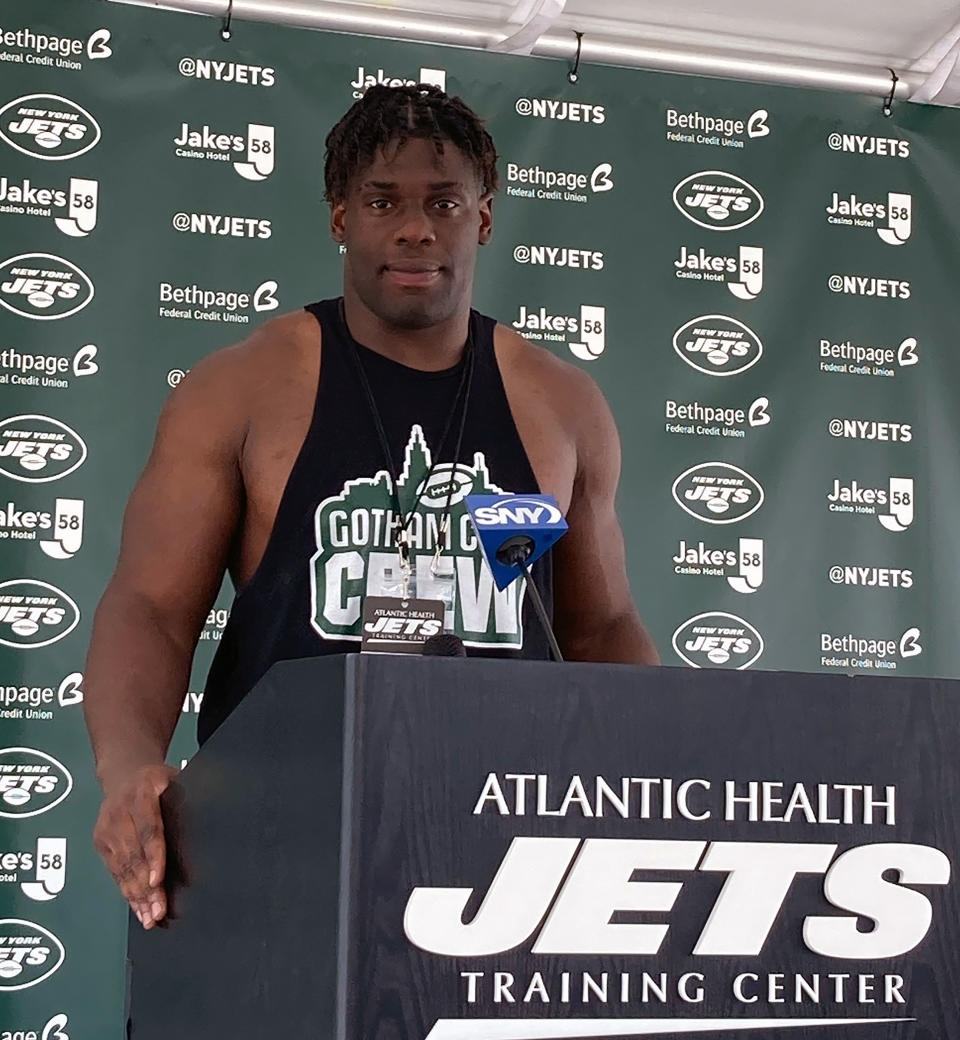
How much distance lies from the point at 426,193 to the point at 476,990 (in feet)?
3.93

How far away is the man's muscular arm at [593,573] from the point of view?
200 cm

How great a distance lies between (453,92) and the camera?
3.76 meters

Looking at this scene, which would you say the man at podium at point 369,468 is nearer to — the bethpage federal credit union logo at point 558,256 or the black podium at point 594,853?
the black podium at point 594,853

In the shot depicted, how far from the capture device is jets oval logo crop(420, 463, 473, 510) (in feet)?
6.08

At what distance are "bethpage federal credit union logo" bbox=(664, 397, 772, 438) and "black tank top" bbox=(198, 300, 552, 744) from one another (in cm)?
184

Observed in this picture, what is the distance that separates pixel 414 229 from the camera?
1957mm

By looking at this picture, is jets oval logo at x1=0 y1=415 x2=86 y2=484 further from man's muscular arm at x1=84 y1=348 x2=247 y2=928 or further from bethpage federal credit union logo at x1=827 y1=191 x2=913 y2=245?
bethpage federal credit union logo at x1=827 y1=191 x2=913 y2=245

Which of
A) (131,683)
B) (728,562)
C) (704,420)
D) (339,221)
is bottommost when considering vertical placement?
(131,683)

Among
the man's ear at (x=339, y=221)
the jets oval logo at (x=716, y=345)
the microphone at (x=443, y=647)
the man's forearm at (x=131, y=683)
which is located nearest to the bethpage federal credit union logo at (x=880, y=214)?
the jets oval logo at (x=716, y=345)

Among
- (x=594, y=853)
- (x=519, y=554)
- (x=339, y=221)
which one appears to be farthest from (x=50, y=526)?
(x=594, y=853)

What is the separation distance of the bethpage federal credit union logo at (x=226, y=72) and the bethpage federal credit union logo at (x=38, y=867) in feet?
5.40

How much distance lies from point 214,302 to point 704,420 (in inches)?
44.3

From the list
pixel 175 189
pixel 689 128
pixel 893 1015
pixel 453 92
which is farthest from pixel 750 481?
pixel 893 1015

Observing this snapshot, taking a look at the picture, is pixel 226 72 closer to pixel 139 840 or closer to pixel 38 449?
pixel 38 449
